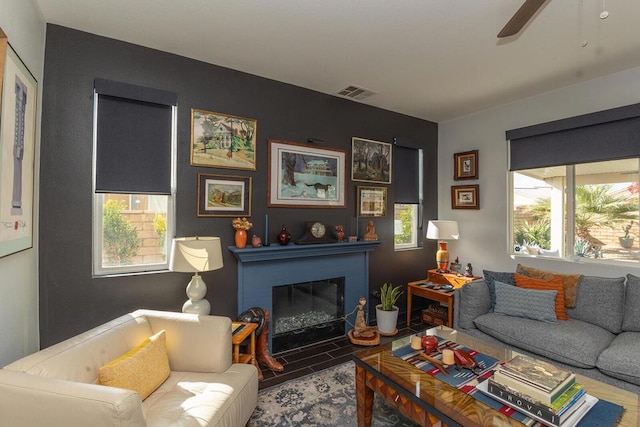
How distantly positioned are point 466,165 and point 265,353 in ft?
11.1

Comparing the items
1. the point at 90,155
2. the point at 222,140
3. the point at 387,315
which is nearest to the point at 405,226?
the point at 387,315

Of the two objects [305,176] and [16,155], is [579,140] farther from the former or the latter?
[16,155]

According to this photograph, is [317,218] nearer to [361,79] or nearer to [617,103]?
[361,79]

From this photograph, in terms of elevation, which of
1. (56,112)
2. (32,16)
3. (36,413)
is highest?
(32,16)

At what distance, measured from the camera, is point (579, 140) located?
3.15m

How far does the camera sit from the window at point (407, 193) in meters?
4.12

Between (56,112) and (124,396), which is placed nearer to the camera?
(124,396)

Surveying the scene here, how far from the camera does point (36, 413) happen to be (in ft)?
3.67

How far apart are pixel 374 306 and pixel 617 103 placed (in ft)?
10.4

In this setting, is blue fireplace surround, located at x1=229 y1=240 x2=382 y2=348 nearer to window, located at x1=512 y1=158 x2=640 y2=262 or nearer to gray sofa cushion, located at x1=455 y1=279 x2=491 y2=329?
gray sofa cushion, located at x1=455 y1=279 x2=491 y2=329

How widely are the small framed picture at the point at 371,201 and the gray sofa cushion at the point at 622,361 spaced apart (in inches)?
92.5

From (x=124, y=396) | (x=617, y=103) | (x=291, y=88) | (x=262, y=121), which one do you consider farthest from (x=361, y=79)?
(x=124, y=396)

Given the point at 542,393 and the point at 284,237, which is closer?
the point at 542,393

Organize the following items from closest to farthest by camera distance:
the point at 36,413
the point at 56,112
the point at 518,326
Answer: the point at 36,413, the point at 56,112, the point at 518,326
